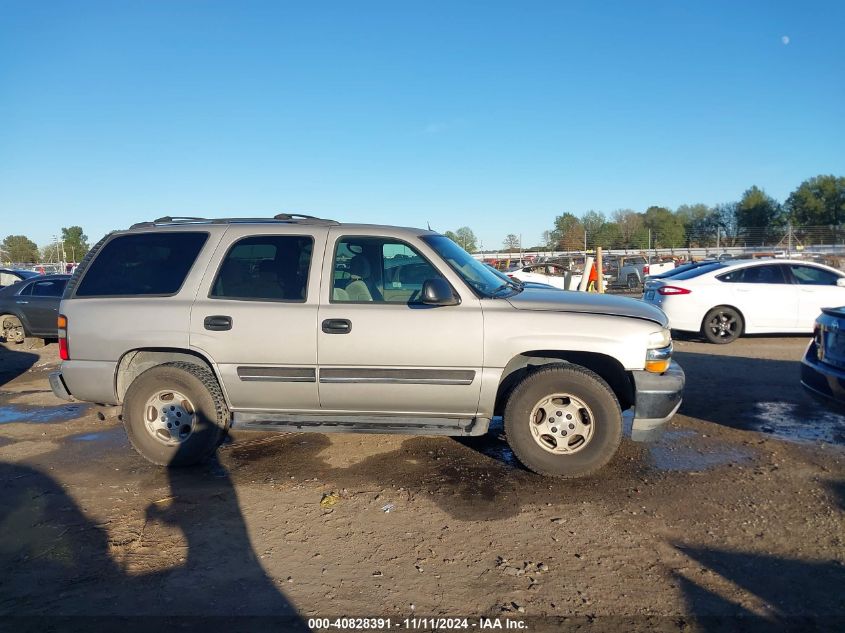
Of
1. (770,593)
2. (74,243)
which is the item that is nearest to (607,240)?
(770,593)

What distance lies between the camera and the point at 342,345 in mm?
4297

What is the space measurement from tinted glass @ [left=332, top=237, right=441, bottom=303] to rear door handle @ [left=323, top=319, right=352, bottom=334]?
185mm

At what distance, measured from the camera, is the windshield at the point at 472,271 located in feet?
14.6

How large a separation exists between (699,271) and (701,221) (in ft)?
242

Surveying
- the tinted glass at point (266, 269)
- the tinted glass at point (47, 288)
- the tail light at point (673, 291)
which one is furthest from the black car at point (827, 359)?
the tinted glass at point (47, 288)

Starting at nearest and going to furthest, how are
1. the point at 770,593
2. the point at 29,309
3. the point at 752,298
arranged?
the point at 770,593
the point at 752,298
the point at 29,309

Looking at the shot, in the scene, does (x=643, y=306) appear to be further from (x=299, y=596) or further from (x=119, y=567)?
(x=119, y=567)

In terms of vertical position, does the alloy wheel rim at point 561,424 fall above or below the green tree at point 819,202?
below

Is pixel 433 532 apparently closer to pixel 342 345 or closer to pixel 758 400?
pixel 342 345

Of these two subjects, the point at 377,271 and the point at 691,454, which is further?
the point at 691,454

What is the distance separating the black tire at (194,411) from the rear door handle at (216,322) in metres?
0.39

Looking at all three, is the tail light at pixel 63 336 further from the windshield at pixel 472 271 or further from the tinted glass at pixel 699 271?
the tinted glass at pixel 699 271

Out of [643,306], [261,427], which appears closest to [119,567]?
[261,427]

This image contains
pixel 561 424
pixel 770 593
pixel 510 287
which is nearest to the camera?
pixel 770 593
